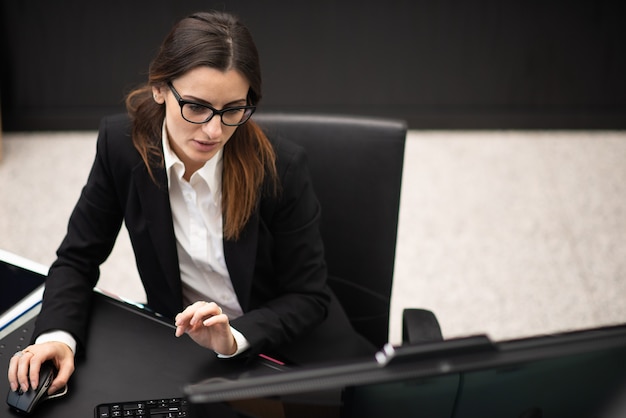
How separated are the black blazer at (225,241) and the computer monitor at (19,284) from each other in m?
0.05

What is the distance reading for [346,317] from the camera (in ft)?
5.21

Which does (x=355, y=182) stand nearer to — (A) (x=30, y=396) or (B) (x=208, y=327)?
(B) (x=208, y=327)

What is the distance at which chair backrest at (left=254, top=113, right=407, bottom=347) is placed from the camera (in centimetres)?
149

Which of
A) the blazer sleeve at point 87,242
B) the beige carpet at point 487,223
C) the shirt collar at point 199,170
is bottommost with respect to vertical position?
the beige carpet at point 487,223

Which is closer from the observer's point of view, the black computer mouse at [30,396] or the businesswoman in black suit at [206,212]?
the black computer mouse at [30,396]

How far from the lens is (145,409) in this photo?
1.11m

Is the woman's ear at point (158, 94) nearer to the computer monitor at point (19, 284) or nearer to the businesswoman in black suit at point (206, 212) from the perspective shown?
the businesswoman in black suit at point (206, 212)

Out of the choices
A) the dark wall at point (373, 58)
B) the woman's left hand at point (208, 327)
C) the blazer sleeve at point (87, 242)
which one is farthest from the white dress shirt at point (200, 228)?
the dark wall at point (373, 58)

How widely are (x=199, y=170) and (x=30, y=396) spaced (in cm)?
49

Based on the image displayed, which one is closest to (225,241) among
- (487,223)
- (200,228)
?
(200,228)

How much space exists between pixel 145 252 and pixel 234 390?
794mm

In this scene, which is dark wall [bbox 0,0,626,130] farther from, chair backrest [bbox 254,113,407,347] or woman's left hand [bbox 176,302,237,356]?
woman's left hand [bbox 176,302,237,356]

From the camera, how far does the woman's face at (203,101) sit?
1.20 metres

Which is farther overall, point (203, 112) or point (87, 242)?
point (87, 242)
